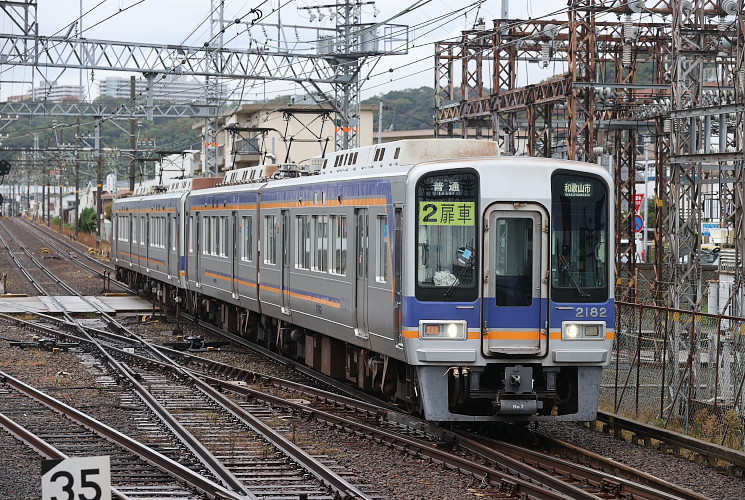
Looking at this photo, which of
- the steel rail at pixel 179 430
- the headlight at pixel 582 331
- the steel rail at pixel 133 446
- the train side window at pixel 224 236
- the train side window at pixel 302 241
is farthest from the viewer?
the train side window at pixel 224 236

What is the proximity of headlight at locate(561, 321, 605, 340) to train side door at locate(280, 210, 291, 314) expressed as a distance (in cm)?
634

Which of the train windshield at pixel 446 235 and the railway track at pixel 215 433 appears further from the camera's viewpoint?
the train windshield at pixel 446 235

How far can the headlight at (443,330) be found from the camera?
36.5ft

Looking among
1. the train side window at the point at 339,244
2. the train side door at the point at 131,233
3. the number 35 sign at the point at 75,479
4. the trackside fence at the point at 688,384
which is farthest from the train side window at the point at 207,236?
the number 35 sign at the point at 75,479

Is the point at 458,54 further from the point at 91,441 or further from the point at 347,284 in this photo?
the point at 91,441

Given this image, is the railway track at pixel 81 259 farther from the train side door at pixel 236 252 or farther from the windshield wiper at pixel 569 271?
the windshield wiper at pixel 569 271

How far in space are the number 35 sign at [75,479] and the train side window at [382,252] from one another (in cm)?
595

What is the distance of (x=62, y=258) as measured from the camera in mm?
54156

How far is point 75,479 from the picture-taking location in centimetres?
641

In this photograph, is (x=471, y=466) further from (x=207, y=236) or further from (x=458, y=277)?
(x=207, y=236)

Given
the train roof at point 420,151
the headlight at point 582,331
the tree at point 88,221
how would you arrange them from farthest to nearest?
the tree at point 88,221 → the train roof at point 420,151 → the headlight at point 582,331

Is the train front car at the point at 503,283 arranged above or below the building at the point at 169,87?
below

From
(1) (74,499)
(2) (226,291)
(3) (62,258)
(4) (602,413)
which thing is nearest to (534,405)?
(4) (602,413)

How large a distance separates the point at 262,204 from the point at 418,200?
7806 millimetres
